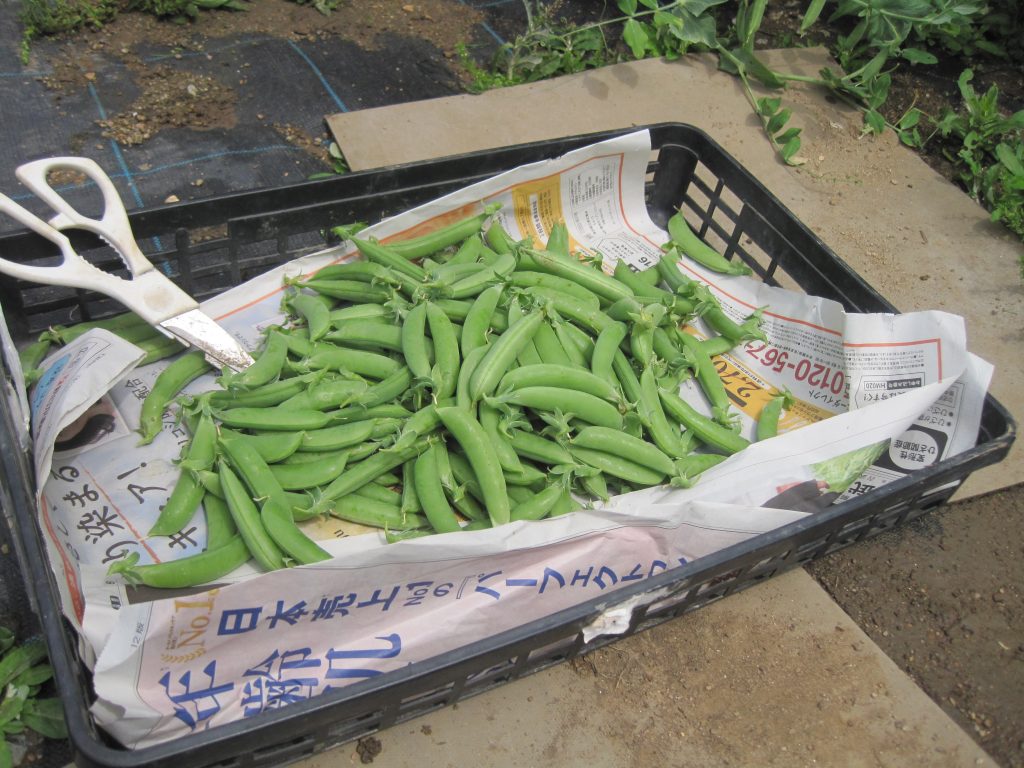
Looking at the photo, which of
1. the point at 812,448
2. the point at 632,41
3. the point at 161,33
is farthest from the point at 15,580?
the point at 632,41

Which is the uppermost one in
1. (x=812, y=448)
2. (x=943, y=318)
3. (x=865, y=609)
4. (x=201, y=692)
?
(x=943, y=318)

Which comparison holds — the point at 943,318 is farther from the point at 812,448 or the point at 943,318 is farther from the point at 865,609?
the point at 865,609

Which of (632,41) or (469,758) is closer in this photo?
(469,758)

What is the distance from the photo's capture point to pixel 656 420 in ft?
5.79

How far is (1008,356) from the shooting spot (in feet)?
8.24

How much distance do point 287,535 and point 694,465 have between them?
0.81 metres

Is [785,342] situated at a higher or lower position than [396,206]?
lower

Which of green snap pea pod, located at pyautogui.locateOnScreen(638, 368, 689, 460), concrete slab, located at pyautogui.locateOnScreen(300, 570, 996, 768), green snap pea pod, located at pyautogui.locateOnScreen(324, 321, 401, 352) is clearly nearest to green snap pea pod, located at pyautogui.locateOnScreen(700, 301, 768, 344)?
green snap pea pod, located at pyautogui.locateOnScreen(638, 368, 689, 460)

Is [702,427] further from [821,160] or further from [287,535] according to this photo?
[821,160]

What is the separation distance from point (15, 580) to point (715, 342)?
1.64 meters

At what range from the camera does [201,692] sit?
4.35 ft

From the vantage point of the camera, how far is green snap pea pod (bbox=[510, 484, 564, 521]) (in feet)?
5.27

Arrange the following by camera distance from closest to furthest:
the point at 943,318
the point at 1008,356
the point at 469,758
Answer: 1. the point at 469,758
2. the point at 943,318
3. the point at 1008,356

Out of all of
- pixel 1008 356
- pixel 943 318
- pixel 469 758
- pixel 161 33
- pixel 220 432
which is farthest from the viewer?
pixel 161 33
